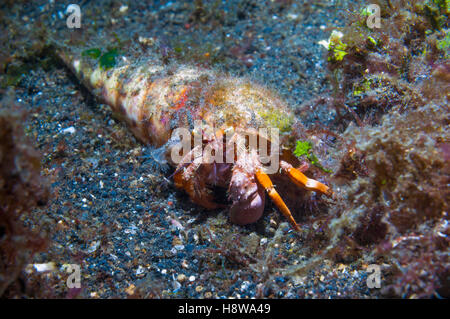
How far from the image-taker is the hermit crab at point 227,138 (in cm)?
331

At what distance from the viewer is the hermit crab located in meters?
3.31

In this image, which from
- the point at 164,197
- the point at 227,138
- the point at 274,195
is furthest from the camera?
the point at 164,197

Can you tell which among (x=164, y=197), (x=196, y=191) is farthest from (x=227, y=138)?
(x=164, y=197)

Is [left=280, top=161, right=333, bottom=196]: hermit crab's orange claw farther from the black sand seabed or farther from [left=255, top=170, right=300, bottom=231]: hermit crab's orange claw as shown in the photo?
the black sand seabed

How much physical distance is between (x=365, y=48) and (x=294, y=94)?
1.33 meters

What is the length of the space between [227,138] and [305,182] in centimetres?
99

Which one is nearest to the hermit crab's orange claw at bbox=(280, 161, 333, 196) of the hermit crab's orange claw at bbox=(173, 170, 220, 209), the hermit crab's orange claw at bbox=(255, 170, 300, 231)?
the hermit crab's orange claw at bbox=(255, 170, 300, 231)


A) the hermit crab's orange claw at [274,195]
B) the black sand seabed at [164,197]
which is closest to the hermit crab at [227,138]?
the hermit crab's orange claw at [274,195]

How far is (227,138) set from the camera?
3.37 meters

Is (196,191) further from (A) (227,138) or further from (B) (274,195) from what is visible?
(B) (274,195)

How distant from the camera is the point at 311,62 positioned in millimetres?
5270

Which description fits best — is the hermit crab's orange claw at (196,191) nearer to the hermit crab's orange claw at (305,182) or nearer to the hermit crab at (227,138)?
the hermit crab at (227,138)
